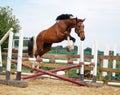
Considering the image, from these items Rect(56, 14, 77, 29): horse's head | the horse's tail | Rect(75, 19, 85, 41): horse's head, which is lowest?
the horse's tail

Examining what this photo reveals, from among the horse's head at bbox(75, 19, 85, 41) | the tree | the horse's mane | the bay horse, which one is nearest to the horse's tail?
the bay horse

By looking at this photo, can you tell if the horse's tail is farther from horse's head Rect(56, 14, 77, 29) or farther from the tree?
the tree

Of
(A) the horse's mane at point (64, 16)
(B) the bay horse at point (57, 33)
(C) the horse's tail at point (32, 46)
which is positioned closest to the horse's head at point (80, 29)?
(B) the bay horse at point (57, 33)

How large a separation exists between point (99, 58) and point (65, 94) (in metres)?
3.90

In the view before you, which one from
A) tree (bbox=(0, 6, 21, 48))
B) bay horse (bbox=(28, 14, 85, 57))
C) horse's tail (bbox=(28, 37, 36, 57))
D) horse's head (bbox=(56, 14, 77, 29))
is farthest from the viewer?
tree (bbox=(0, 6, 21, 48))

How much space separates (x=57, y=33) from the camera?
9.81 metres

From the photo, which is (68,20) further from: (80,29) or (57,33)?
(80,29)

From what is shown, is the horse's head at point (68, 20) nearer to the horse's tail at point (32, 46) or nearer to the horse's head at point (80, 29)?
the horse's head at point (80, 29)

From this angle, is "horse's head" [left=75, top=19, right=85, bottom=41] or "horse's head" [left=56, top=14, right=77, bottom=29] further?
"horse's head" [left=56, top=14, right=77, bottom=29]

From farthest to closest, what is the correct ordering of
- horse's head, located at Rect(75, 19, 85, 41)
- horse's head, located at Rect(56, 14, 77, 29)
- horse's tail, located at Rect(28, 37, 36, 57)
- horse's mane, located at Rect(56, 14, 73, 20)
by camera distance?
1. horse's tail, located at Rect(28, 37, 36, 57)
2. horse's mane, located at Rect(56, 14, 73, 20)
3. horse's head, located at Rect(56, 14, 77, 29)
4. horse's head, located at Rect(75, 19, 85, 41)

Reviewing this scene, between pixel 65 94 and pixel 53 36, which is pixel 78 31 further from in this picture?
pixel 65 94

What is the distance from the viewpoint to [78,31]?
9219 mm

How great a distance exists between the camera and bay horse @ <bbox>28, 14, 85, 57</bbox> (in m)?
9.32

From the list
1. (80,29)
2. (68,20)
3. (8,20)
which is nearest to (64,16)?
(68,20)
